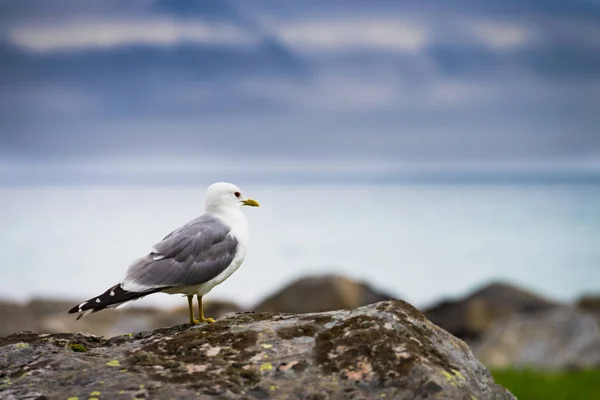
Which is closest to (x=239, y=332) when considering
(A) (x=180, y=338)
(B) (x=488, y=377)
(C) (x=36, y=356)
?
(A) (x=180, y=338)

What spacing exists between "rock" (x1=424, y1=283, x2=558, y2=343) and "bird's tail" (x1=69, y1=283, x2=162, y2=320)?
16220 mm

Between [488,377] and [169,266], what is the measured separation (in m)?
2.99

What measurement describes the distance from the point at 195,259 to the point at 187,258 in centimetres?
7

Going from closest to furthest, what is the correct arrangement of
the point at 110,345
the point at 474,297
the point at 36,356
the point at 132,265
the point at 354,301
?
the point at 36,356 < the point at 110,345 < the point at 132,265 < the point at 354,301 < the point at 474,297

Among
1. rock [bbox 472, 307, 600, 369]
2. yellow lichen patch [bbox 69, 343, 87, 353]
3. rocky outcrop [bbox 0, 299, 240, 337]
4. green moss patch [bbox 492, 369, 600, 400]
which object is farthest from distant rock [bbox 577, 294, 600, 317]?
yellow lichen patch [bbox 69, 343, 87, 353]

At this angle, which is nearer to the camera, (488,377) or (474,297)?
(488,377)

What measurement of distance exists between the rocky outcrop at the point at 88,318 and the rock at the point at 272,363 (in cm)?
1528

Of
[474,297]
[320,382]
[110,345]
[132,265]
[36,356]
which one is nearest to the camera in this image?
[320,382]

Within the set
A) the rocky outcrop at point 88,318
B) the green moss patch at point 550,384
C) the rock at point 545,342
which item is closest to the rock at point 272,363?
the green moss patch at point 550,384

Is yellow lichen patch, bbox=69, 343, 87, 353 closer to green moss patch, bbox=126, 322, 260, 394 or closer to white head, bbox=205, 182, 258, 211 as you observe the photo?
green moss patch, bbox=126, 322, 260, 394

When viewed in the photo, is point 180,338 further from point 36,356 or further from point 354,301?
point 354,301

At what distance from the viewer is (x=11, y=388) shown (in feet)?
17.3

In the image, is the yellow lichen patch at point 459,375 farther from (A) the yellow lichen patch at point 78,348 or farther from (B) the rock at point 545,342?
(B) the rock at point 545,342

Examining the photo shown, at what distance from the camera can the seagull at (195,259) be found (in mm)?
7027
